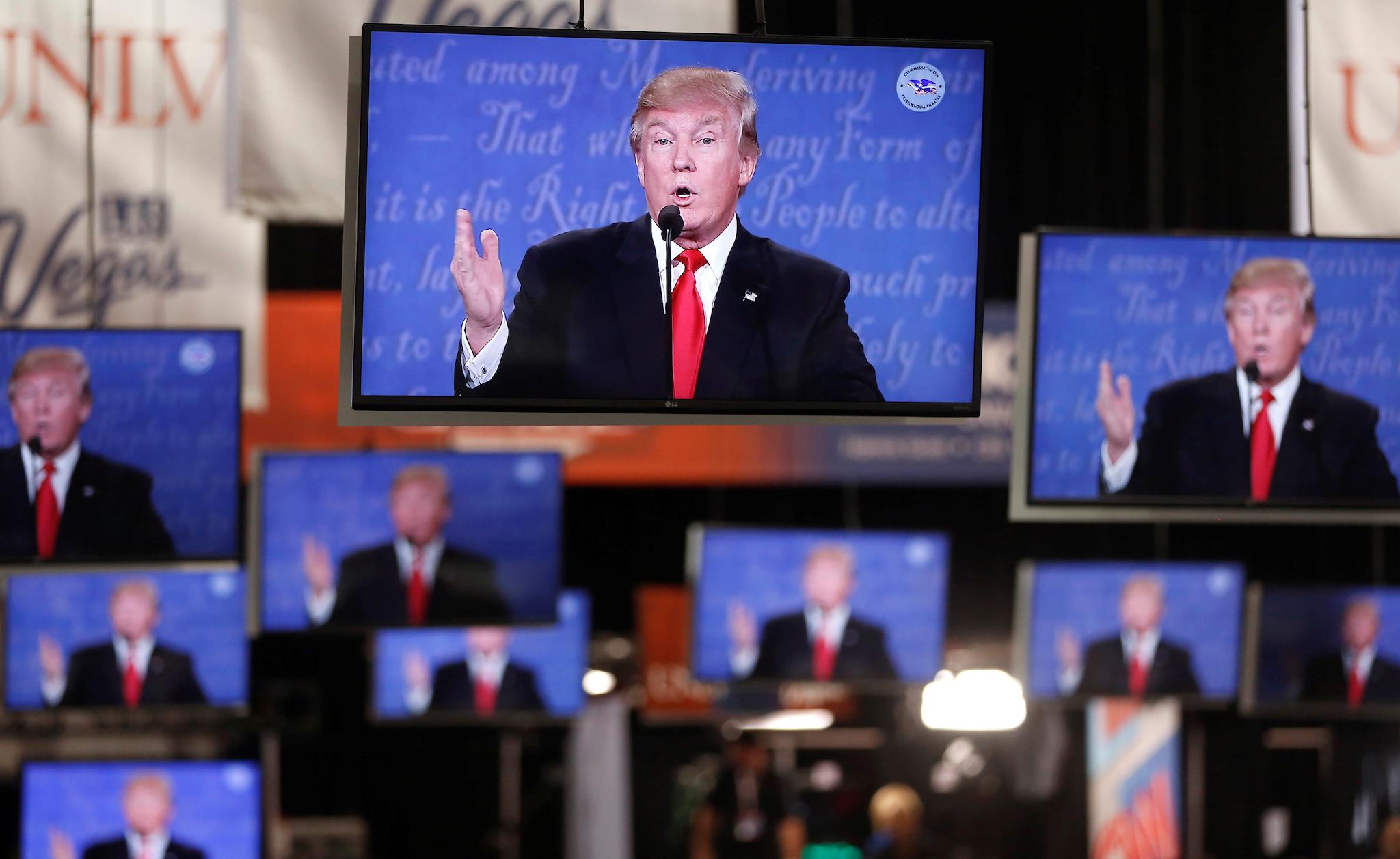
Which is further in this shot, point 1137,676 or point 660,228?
point 1137,676

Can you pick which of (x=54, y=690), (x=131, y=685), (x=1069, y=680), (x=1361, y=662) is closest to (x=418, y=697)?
(x=131, y=685)

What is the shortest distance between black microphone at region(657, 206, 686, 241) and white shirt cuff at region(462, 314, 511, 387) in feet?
1.11

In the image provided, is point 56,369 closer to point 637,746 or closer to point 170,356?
point 170,356

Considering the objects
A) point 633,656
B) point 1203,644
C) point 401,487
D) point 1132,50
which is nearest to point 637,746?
point 633,656

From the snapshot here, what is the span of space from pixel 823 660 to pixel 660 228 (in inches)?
179

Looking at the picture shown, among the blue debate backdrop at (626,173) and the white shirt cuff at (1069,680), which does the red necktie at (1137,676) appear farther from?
the blue debate backdrop at (626,173)

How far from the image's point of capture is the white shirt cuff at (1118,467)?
163 inches

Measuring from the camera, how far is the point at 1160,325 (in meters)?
4.20

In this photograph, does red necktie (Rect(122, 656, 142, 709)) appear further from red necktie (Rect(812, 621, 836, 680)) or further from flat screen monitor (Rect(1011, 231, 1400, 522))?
flat screen monitor (Rect(1011, 231, 1400, 522))

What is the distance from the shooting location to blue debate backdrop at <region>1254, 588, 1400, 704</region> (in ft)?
25.5

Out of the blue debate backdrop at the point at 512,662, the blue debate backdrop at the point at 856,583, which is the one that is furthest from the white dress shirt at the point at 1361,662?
the blue debate backdrop at the point at 512,662

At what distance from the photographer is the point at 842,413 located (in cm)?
325

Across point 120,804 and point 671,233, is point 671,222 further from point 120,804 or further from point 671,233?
point 120,804

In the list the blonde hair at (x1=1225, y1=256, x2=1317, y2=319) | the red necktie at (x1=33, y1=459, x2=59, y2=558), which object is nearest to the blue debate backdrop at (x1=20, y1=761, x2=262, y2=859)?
the red necktie at (x1=33, y1=459, x2=59, y2=558)
